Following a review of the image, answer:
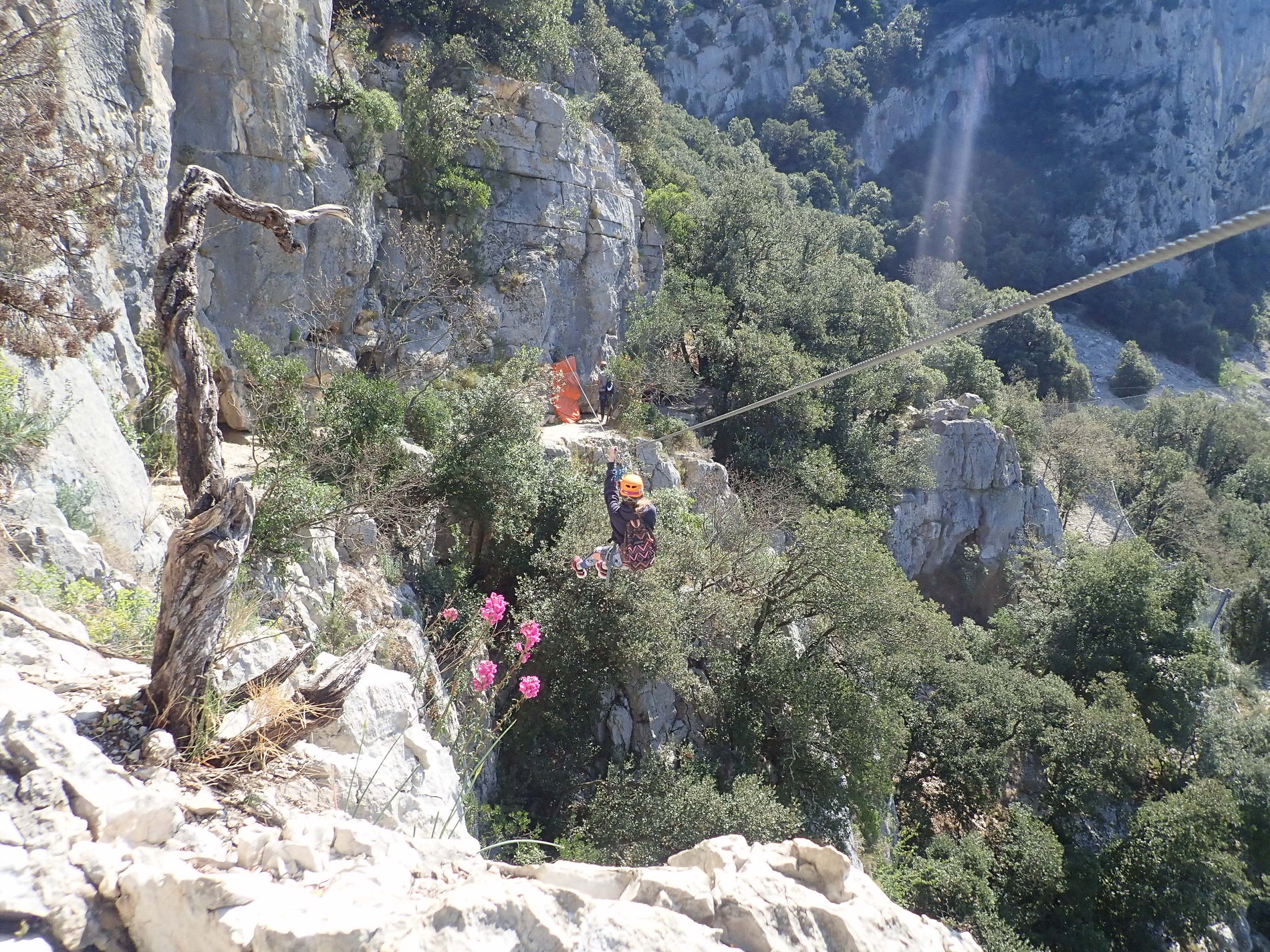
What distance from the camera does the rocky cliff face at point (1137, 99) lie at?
66.1 meters

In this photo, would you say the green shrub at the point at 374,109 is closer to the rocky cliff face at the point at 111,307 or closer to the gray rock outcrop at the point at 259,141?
the gray rock outcrop at the point at 259,141

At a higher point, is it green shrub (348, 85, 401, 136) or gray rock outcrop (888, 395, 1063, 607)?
green shrub (348, 85, 401, 136)

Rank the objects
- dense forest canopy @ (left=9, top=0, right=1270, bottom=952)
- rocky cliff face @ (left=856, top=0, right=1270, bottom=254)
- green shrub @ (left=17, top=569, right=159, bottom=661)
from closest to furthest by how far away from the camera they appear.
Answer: green shrub @ (left=17, top=569, right=159, bottom=661) → dense forest canopy @ (left=9, top=0, right=1270, bottom=952) → rocky cliff face @ (left=856, top=0, right=1270, bottom=254)

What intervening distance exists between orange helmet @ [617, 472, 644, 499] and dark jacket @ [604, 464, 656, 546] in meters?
0.09

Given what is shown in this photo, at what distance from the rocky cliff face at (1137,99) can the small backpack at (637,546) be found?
230 feet

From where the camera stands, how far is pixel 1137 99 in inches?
2670

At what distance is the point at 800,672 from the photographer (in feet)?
46.2

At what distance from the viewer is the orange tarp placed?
20484 millimetres

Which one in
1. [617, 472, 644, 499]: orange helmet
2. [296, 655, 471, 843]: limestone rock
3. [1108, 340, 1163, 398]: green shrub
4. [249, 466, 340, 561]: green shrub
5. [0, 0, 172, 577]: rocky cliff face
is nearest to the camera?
[296, 655, 471, 843]: limestone rock

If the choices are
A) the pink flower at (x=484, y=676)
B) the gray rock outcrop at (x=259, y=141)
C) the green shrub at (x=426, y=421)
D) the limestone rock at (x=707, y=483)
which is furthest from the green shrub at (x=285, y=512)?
the limestone rock at (x=707, y=483)

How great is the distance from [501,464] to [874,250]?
149 feet

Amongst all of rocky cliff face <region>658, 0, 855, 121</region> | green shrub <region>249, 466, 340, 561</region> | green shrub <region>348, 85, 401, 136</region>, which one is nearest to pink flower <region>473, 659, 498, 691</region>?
green shrub <region>249, 466, 340, 561</region>

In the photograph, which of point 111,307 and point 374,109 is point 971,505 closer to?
point 374,109

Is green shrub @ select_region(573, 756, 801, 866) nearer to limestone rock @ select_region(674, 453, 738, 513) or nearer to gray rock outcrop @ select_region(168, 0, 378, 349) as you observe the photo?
limestone rock @ select_region(674, 453, 738, 513)
